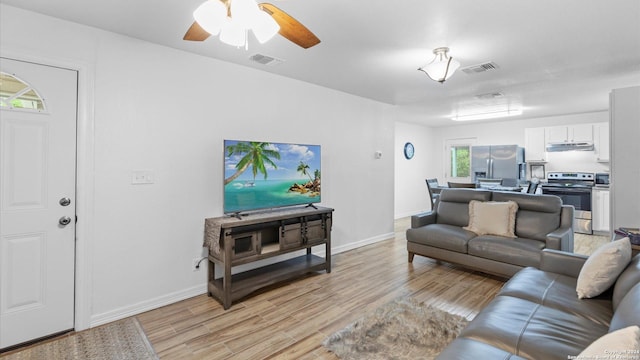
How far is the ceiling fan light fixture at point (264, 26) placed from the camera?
155 centimetres

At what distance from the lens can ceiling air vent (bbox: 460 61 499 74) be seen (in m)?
3.35

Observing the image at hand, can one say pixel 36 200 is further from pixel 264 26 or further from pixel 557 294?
pixel 557 294

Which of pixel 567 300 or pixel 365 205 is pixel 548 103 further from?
pixel 567 300

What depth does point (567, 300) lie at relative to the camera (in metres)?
1.88

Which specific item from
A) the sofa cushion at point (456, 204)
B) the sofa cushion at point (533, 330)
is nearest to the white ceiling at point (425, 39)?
the sofa cushion at point (456, 204)

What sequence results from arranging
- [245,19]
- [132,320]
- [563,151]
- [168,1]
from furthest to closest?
[563,151] < [132,320] < [168,1] < [245,19]

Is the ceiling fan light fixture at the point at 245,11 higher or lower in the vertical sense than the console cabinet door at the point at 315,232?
higher

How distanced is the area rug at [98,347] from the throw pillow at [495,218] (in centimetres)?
352

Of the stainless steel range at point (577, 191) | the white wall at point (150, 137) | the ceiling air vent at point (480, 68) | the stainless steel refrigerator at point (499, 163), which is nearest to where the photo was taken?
the white wall at point (150, 137)

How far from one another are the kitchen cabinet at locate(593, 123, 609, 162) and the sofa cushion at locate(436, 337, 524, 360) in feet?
21.1

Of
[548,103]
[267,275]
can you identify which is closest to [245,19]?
[267,275]

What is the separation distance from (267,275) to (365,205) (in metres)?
2.23

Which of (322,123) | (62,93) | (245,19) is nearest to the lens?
(245,19)

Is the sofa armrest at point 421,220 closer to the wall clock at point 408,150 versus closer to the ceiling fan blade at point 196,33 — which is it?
the ceiling fan blade at point 196,33
